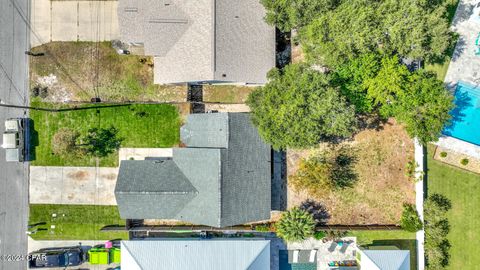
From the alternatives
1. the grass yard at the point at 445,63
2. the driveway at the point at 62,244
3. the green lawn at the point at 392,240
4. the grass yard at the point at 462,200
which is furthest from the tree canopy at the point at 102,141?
the grass yard at the point at 445,63

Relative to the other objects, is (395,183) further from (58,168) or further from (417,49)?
(58,168)

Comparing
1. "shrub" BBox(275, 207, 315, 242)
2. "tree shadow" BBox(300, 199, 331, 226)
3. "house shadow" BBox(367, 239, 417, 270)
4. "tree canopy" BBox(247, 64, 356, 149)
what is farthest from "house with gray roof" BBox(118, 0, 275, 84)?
"house shadow" BBox(367, 239, 417, 270)

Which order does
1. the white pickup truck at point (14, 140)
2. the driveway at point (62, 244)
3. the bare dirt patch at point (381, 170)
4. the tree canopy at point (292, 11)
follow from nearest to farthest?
the tree canopy at point (292, 11) < the white pickup truck at point (14, 140) < the bare dirt patch at point (381, 170) < the driveway at point (62, 244)

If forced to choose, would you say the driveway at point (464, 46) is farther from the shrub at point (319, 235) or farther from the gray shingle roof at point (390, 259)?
the shrub at point (319, 235)

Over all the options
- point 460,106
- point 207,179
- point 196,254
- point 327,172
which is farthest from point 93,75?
point 460,106

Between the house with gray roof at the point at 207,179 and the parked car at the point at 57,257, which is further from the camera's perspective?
the parked car at the point at 57,257

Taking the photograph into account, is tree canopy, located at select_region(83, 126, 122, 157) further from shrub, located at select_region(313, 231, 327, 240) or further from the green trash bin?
shrub, located at select_region(313, 231, 327, 240)

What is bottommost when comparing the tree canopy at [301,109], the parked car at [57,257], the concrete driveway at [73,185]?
the parked car at [57,257]
